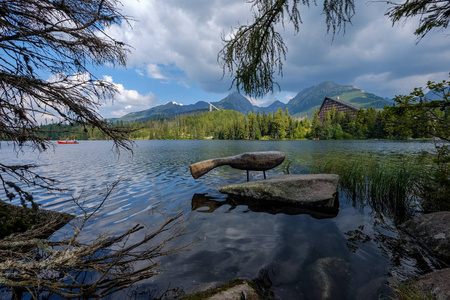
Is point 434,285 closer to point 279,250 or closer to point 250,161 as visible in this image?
point 279,250

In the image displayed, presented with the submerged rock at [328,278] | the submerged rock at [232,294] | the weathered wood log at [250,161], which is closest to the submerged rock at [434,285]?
the submerged rock at [328,278]

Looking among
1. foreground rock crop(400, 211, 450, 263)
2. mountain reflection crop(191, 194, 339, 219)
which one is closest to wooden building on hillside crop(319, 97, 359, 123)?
mountain reflection crop(191, 194, 339, 219)

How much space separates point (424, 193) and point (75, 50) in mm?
11045

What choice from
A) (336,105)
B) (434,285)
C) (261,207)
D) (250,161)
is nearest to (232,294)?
(434,285)

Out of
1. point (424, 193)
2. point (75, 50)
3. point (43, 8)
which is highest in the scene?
point (43, 8)

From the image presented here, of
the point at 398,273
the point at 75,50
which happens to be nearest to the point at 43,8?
the point at 75,50

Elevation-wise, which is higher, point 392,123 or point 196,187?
point 392,123

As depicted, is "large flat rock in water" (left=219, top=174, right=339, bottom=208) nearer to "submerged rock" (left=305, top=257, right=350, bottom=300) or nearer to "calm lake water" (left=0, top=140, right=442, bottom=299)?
"calm lake water" (left=0, top=140, right=442, bottom=299)

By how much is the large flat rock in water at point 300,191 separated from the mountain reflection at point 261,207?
0.20 meters

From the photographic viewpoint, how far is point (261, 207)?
6.84 m

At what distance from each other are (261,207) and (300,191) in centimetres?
159

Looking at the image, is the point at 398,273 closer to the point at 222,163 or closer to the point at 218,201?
the point at 218,201

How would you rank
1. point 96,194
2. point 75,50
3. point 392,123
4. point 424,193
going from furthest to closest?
point 96,194 < point 424,193 < point 392,123 < point 75,50

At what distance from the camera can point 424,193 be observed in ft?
21.2
